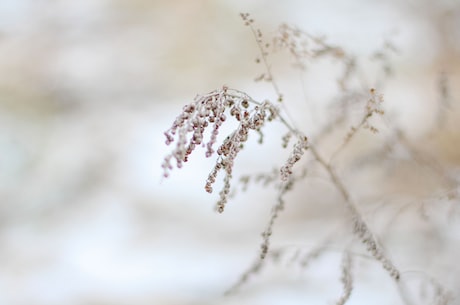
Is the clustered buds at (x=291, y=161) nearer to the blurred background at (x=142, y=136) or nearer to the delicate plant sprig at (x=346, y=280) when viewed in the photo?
the delicate plant sprig at (x=346, y=280)

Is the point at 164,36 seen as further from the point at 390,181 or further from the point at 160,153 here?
the point at 390,181

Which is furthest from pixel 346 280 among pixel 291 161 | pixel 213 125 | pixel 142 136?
pixel 142 136

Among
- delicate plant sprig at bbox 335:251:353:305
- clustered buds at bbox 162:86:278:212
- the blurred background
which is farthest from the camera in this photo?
the blurred background

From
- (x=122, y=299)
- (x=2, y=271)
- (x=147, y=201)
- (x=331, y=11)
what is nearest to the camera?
(x=122, y=299)

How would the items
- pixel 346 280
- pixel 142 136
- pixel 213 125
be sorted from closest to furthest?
pixel 213 125 → pixel 346 280 → pixel 142 136

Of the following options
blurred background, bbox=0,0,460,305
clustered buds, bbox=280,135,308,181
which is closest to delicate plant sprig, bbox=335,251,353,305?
clustered buds, bbox=280,135,308,181

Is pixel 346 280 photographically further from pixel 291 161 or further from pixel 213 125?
pixel 213 125

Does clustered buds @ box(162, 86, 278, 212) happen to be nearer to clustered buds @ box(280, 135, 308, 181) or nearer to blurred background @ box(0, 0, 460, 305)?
clustered buds @ box(280, 135, 308, 181)

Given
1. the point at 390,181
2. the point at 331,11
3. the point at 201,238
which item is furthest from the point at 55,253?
the point at 331,11

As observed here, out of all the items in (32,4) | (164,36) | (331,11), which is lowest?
(331,11)
